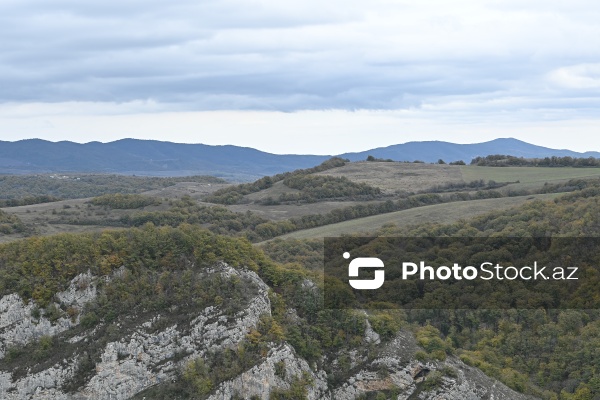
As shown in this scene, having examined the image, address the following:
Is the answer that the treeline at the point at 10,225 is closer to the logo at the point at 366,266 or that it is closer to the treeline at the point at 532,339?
the treeline at the point at 532,339

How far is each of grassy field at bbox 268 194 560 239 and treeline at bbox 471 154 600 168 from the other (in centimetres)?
3771

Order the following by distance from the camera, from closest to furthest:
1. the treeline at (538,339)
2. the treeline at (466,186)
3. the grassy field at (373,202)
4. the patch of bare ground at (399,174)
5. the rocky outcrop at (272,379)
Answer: the rocky outcrop at (272,379), the treeline at (538,339), the grassy field at (373,202), the treeline at (466,186), the patch of bare ground at (399,174)

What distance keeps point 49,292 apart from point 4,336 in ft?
9.92

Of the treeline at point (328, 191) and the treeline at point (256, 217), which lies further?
the treeline at point (328, 191)

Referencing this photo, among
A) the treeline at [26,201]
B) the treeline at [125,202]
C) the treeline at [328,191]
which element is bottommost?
the treeline at [26,201]

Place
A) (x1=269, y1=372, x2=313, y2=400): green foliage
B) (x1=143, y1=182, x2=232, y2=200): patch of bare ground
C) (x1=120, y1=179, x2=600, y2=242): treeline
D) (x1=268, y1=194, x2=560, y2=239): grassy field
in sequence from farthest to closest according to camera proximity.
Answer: (x1=143, y1=182, x2=232, y2=200): patch of bare ground → (x1=120, y1=179, x2=600, y2=242): treeline → (x1=268, y1=194, x2=560, y2=239): grassy field → (x1=269, y1=372, x2=313, y2=400): green foliage

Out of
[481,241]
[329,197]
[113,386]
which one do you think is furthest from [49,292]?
[329,197]

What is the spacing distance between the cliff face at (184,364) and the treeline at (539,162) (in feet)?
335

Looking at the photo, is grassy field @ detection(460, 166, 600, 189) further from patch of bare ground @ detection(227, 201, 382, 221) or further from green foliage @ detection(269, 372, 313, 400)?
green foliage @ detection(269, 372, 313, 400)

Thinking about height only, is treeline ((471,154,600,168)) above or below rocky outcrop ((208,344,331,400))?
above

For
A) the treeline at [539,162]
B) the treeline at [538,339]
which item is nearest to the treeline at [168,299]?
the treeline at [538,339]

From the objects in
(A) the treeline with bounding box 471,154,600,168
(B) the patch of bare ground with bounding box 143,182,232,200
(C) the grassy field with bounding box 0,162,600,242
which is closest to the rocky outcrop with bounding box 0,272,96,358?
(C) the grassy field with bounding box 0,162,600,242

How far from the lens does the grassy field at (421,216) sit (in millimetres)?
86312

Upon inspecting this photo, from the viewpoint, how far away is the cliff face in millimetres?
34062
